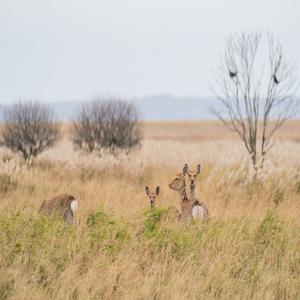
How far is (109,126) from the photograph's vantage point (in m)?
23.0

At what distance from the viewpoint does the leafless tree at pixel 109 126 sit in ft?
74.6

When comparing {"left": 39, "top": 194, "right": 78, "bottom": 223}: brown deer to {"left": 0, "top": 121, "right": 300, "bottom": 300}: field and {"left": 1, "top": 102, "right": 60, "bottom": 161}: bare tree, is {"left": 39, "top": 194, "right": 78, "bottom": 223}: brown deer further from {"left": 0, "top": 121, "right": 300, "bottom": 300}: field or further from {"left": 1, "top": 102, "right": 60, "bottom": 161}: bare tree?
{"left": 1, "top": 102, "right": 60, "bottom": 161}: bare tree

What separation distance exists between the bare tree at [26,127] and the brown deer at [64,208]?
13.3m

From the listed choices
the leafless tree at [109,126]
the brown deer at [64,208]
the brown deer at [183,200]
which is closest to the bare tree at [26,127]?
the leafless tree at [109,126]

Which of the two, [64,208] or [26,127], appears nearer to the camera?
[64,208]

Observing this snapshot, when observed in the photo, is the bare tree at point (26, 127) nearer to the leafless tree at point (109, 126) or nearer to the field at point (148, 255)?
the leafless tree at point (109, 126)

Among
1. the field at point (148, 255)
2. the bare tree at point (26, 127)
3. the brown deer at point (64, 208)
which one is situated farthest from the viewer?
the bare tree at point (26, 127)

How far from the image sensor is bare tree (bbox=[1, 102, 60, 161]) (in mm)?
21594

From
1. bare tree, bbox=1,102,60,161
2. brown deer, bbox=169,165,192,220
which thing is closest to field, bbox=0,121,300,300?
brown deer, bbox=169,165,192,220

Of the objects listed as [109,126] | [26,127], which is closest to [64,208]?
[26,127]

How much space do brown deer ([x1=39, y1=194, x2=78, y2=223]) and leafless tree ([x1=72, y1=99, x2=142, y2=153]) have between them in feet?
46.0

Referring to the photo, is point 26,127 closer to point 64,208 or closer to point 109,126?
point 109,126

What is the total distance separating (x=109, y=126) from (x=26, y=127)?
3.21 meters

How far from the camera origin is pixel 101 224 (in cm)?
763
